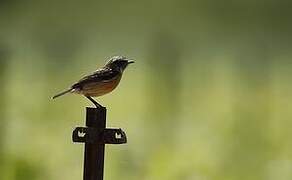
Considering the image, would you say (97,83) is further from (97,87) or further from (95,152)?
(95,152)

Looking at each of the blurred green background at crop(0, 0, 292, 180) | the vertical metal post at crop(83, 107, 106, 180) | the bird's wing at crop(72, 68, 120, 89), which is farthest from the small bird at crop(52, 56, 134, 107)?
the blurred green background at crop(0, 0, 292, 180)

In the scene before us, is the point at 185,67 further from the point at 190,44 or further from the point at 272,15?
the point at 272,15

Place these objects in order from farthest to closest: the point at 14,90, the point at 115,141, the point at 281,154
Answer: the point at 14,90 → the point at 281,154 → the point at 115,141

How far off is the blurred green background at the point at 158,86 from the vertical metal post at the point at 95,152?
0.84 meters

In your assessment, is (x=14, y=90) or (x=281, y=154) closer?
(x=281, y=154)

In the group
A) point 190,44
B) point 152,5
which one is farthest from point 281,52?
point 152,5

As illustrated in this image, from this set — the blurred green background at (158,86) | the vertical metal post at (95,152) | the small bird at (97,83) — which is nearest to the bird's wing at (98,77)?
the small bird at (97,83)

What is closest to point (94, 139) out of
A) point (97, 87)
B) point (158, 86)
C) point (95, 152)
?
point (95, 152)

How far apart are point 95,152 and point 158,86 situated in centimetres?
87

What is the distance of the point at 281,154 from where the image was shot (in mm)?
2189

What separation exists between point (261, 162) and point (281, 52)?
36 cm

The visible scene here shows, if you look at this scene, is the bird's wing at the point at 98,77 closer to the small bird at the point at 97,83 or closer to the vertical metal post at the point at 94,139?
the small bird at the point at 97,83

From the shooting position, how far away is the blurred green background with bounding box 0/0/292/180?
221cm

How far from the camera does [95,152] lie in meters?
1.41
